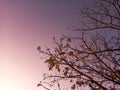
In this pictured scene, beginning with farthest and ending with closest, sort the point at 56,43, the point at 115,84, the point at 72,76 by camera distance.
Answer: the point at 56,43 < the point at 72,76 < the point at 115,84

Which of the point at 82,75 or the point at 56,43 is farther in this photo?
the point at 56,43

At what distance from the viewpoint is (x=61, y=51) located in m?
10.5

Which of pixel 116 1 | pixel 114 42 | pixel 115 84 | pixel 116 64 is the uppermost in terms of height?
pixel 116 1

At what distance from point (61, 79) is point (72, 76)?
1.89 feet

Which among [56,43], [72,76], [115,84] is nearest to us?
[115,84]

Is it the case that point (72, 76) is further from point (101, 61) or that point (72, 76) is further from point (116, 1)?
point (116, 1)

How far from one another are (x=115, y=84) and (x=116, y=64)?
1031 millimetres

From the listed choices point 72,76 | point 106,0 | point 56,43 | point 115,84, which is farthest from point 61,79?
point 106,0

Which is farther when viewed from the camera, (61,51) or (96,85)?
(61,51)

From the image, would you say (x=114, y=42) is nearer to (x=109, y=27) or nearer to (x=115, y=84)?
(x=109, y=27)

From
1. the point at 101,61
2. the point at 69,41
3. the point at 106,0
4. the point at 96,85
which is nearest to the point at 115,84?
the point at 96,85

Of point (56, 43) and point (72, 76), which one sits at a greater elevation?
point (56, 43)

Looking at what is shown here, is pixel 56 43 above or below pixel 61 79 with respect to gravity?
above

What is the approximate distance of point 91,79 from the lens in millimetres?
9906
